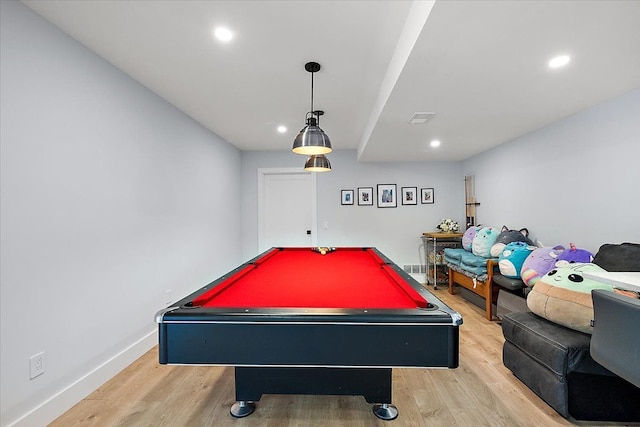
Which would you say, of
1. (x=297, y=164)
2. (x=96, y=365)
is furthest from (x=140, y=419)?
(x=297, y=164)

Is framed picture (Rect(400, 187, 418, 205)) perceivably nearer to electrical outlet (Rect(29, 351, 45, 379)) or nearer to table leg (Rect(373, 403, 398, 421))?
table leg (Rect(373, 403, 398, 421))

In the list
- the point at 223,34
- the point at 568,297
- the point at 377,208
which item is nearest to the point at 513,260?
the point at 568,297

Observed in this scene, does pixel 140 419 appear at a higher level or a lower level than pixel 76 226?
lower

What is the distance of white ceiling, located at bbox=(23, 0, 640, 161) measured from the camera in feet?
4.97

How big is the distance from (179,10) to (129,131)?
4.24 feet

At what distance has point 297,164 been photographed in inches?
209

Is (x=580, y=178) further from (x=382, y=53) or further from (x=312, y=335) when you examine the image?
(x=312, y=335)

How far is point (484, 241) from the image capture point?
3.89 metres

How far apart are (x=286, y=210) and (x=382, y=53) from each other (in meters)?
3.62

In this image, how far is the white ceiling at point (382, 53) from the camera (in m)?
1.51

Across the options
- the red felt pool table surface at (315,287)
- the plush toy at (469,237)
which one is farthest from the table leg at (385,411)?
the plush toy at (469,237)

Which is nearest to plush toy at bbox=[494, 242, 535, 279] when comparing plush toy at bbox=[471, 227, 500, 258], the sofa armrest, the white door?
plush toy at bbox=[471, 227, 500, 258]

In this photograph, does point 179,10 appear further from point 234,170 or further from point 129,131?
point 234,170

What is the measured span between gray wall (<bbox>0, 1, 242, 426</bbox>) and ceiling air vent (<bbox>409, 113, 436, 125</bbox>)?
2547 millimetres
